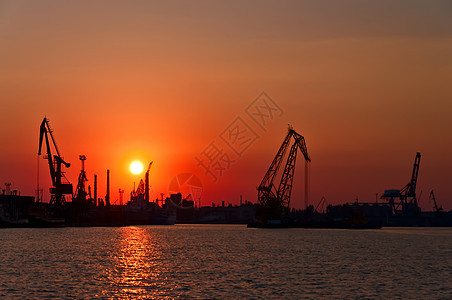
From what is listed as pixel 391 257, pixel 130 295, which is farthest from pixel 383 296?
pixel 391 257

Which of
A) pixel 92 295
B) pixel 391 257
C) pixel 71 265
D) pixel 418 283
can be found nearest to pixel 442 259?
pixel 391 257

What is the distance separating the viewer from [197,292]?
5384 cm

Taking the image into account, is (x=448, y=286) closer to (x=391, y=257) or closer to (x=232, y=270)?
(x=232, y=270)

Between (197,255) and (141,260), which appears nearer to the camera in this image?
(141,260)

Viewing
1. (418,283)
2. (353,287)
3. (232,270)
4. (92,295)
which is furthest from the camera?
(232,270)

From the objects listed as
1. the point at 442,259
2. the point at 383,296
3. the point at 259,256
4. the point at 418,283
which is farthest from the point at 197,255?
the point at 383,296

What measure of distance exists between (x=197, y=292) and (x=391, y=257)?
162 feet

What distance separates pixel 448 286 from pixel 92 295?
2964cm

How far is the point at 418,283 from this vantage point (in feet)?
202

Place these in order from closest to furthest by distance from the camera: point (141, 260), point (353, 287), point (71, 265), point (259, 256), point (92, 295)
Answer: point (92, 295) < point (353, 287) < point (71, 265) < point (141, 260) < point (259, 256)

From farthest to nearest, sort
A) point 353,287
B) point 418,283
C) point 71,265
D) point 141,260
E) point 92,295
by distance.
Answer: point 141,260 < point 71,265 < point 418,283 < point 353,287 < point 92,295

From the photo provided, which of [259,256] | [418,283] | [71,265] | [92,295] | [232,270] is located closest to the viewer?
[92,295]

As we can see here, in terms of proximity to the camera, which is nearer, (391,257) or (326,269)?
(326,269)

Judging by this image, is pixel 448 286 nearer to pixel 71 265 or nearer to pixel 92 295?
pixel 92 295
